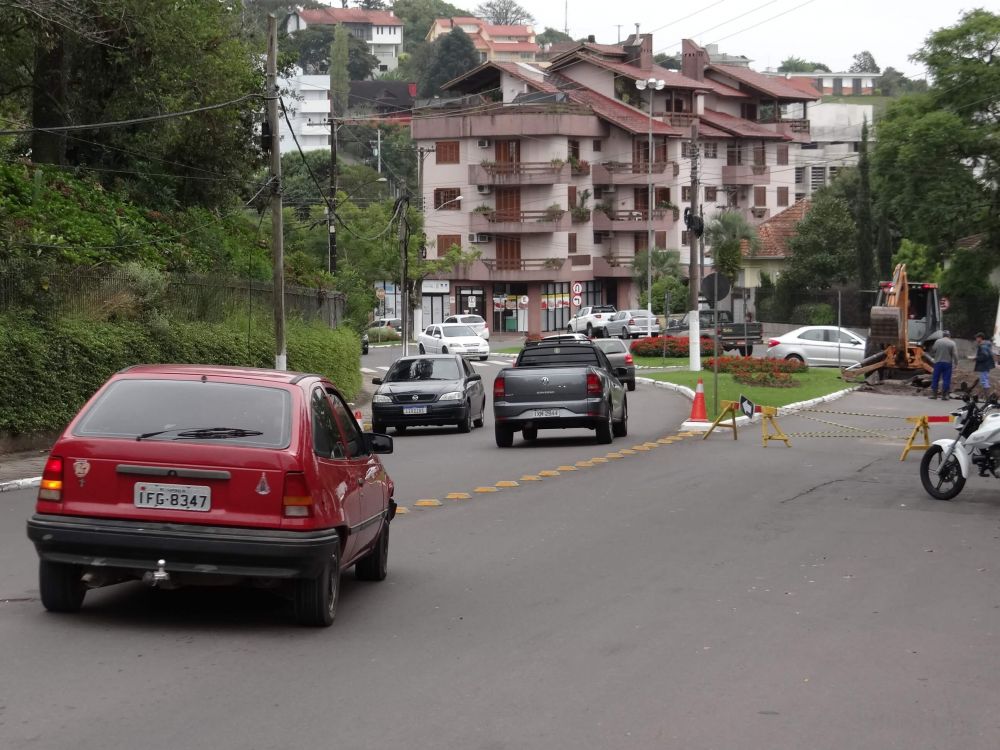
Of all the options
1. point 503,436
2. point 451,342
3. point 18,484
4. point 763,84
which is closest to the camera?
point 18,484

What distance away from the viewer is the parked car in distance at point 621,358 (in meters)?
41.2

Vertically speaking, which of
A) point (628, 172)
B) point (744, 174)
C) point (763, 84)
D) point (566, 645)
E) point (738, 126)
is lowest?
point (566, 645)

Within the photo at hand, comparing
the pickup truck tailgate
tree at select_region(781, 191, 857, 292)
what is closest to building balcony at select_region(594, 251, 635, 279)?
tree at select_region(781, 191, 857, 292)

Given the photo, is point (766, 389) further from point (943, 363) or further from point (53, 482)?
point (53, 482)

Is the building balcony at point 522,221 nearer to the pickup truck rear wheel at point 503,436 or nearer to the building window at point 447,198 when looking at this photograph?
the building window at point 447,198

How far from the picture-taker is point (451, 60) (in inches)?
5965

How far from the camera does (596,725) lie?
21.3 ft

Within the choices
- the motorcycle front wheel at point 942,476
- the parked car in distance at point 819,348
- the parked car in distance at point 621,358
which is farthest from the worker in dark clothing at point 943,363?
the motorcycle front wheel at point 942,476

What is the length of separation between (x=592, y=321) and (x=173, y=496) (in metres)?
70.1

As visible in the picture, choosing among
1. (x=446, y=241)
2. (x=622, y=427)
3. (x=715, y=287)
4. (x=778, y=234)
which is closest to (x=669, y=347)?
(x=715, y=287)

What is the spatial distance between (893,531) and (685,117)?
88.6m

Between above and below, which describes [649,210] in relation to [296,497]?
above

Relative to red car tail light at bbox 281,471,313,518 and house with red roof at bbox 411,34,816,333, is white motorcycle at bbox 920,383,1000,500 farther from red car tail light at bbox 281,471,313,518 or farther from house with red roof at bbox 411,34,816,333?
house with red roof at bbox 411,34,816,333

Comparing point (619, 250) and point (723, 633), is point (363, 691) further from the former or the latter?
point (619, 250)
